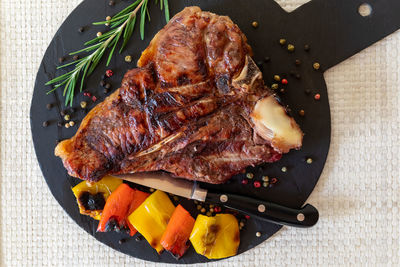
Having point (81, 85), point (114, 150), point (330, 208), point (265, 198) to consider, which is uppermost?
point (81, 85)

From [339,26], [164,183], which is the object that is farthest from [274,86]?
[164,183]

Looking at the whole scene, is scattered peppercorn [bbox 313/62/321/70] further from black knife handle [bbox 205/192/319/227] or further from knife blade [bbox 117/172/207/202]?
knife blade [bbox 117/172/207/202]

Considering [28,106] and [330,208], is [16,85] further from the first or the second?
[330,208]

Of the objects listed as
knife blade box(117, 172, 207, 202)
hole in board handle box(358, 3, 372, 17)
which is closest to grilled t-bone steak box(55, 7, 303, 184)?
knife blade box(117, 172, 207, 202)

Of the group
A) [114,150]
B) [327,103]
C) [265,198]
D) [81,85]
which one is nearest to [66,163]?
[114,150]

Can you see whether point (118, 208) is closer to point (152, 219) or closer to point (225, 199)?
point (152, 219)

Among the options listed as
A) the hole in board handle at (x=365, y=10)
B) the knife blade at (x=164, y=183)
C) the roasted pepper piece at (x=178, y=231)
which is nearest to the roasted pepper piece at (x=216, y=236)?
the roasted pepper piece at (x=178, y=231)
